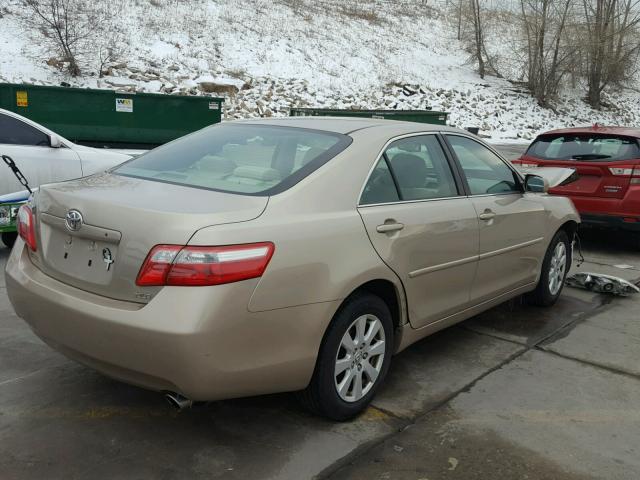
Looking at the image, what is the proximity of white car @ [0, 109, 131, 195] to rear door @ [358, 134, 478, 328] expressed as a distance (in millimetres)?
4781

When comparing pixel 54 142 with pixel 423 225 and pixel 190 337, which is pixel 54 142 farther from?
pixel 190 337

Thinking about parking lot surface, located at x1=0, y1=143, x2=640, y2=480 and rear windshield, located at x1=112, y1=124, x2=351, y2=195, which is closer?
parking lot surface, located at x1=0, y1=143, x2=640, y2=480

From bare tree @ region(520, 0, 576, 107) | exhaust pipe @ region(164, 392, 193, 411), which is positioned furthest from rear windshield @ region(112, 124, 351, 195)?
bare tree @ region(520, 0, 576, 107)

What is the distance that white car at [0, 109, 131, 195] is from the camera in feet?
22.5

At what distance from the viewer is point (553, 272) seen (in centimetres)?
530

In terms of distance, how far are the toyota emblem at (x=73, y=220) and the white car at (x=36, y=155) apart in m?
4.52

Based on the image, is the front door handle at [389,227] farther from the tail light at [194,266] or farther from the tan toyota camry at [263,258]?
the tail light at [194,266]

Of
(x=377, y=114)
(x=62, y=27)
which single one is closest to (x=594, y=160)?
(x=377, y=114)

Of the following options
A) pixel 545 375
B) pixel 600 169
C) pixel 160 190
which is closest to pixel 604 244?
pixel 600 169

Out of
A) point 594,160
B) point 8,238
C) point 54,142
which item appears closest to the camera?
point 8,238

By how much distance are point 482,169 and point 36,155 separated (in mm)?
5081

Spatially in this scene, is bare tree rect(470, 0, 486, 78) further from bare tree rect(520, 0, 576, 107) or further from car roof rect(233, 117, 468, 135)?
car roof rect(233, 117, 468, 135)

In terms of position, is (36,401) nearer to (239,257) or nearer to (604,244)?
(239,257)

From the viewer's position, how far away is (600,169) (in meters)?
7.34
